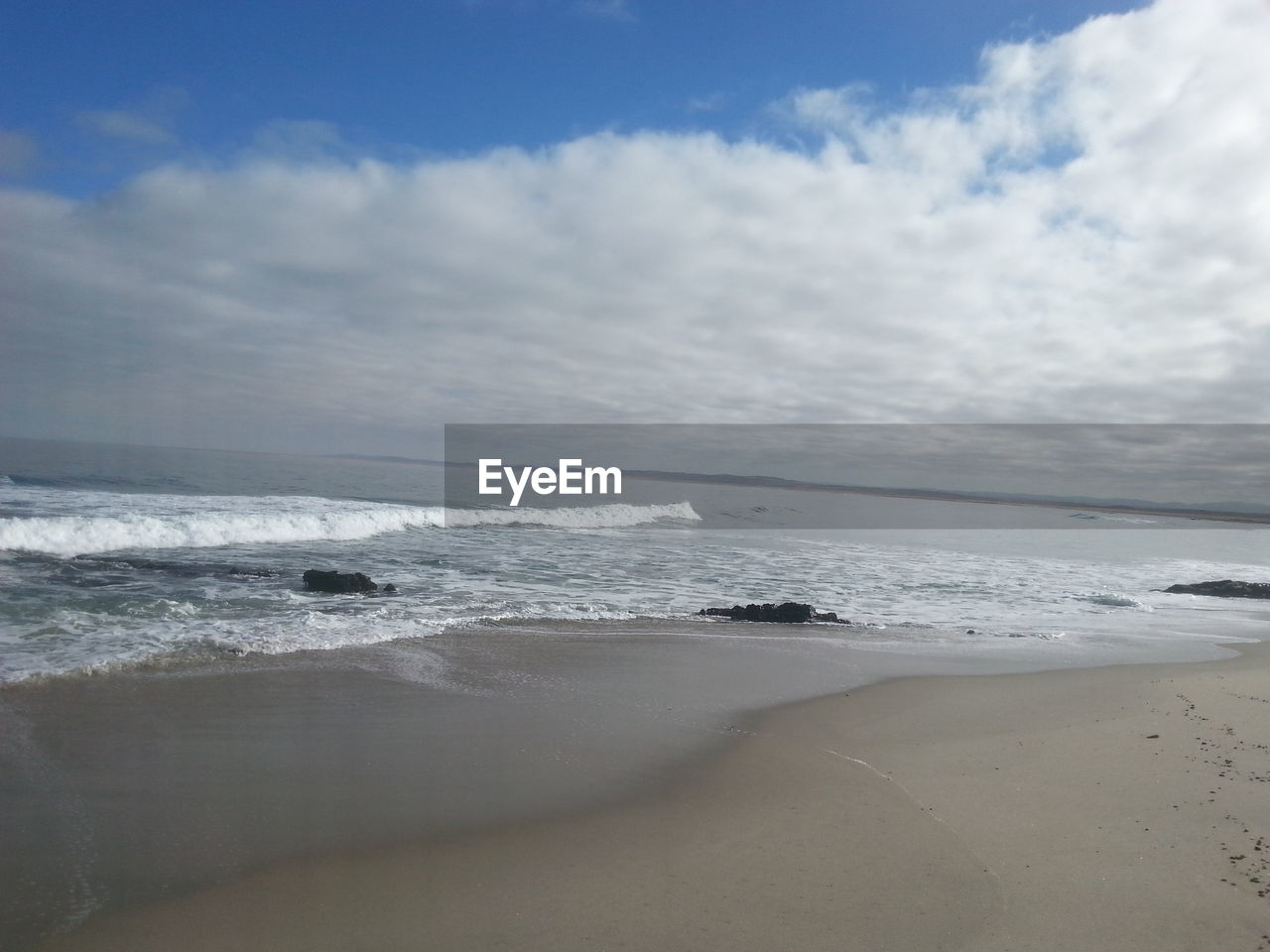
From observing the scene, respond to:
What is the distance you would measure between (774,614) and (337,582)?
262 inches

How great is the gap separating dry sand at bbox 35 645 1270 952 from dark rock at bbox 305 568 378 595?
7.83 meters

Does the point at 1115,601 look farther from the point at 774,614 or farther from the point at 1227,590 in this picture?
the point at 774,614

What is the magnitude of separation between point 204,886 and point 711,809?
104 inches

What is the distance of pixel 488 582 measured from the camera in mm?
13484

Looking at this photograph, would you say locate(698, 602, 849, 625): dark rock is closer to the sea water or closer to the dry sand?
the sea water

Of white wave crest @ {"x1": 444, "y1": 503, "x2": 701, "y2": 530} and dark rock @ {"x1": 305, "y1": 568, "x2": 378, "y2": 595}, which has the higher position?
white wave crest @ {"x1": 444, "y1": 503, "x2": 701, "y2": 530}

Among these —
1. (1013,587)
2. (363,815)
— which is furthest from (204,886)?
(1013,587)

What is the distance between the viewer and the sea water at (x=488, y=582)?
344 inches

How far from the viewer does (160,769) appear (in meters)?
4.67

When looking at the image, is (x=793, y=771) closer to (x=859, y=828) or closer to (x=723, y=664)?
(x=859, y=828)

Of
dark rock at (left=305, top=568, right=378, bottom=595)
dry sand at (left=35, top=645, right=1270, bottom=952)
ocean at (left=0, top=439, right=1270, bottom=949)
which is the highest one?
dark rock at (left=305, top=568, right=378, bottom=595)

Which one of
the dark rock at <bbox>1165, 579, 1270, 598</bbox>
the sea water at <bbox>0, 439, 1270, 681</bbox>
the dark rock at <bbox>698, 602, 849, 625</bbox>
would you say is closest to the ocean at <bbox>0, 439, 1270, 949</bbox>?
the sea water at <bbox>0, 439, 1270, 681</bbox>

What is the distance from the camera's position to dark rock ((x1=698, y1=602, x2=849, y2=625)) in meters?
11.1

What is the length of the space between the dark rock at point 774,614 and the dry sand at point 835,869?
16.9ft
